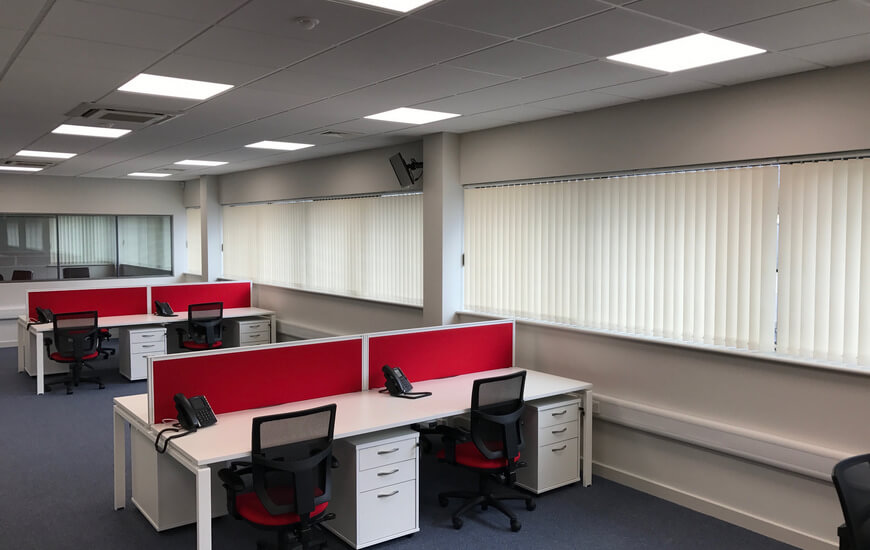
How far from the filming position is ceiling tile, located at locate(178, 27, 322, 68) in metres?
3.00

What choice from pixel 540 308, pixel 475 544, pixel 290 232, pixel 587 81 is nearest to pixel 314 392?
pixel 475 544

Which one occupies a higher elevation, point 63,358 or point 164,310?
point 164,310

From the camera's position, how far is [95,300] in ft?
26.0

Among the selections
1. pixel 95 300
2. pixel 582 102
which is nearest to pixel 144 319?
pixel 95 300

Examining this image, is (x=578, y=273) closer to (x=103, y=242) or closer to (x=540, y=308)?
(x=540, y=308)

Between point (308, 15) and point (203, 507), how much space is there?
7.25 feet

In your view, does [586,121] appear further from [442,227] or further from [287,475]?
[287,475]

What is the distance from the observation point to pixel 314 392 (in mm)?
4164

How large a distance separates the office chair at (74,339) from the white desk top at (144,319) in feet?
0.85

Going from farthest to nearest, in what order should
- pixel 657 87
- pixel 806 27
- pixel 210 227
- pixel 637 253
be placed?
pixel 210 227
pixel 637 253
pixel 657 87
pixel 806 27

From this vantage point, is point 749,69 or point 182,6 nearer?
point 182,6

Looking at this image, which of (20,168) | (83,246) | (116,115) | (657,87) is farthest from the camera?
(83,246)

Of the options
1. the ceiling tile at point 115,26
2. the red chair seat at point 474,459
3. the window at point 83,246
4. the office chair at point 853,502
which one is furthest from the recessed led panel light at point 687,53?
the window at point 83,246

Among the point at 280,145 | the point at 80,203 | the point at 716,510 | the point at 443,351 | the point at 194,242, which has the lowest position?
the point at 716,510
